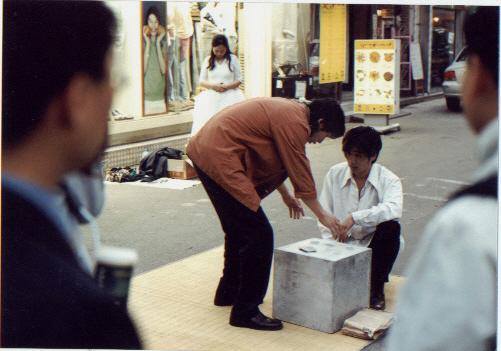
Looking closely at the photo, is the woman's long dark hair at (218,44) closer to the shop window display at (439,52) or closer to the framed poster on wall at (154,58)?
the framed poster on wall at (154,58)

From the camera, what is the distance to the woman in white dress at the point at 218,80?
7348 millimetres

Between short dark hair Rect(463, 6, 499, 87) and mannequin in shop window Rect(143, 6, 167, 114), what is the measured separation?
22.2 ft

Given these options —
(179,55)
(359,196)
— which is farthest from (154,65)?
(359,196)

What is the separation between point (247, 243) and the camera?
3734 mm

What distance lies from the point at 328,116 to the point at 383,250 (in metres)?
0.90

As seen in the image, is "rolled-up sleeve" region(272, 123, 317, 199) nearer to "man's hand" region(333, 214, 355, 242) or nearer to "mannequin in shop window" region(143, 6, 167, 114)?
"man's hand" region(333, 214, 355, 242)

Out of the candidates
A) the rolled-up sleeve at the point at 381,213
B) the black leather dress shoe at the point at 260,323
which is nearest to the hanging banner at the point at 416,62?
the rolled-up sleeve at the point at 381,213

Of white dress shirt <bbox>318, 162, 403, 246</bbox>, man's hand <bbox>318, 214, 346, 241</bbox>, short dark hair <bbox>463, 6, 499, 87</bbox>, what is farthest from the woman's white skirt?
short dark hair <bbox>463, 6, 499, 87</bbox>

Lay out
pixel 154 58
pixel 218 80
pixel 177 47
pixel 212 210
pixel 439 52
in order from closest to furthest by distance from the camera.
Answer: pixel 212 210 < pixel 218 80 < pixel 154 58 < pixel 177 47 < pixel 439 52

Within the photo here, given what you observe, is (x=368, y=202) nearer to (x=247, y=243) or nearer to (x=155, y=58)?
(x=247, y=243)

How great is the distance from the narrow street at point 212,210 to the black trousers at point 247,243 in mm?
1078

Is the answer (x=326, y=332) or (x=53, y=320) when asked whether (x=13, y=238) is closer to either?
(x=53, y=320)

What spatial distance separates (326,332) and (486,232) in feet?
8.94

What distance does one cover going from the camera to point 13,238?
105cm
